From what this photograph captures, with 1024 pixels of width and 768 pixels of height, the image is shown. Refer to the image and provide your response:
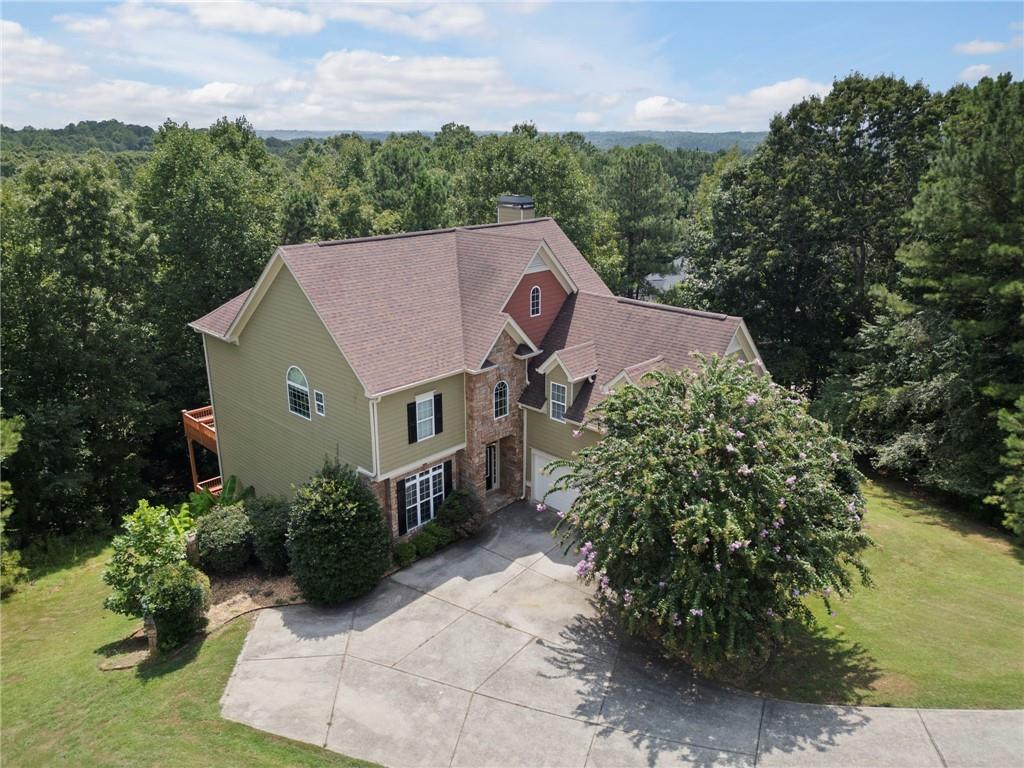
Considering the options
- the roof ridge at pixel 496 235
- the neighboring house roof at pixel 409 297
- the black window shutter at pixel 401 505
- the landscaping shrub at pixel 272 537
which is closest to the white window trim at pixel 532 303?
the neighboring house roof at pixel 409 297

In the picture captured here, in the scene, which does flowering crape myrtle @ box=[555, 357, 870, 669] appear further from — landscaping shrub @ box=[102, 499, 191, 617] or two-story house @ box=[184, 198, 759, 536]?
landscaping shrub @ box=[102, 499, 191, 617]

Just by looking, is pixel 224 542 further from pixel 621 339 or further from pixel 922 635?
pixel 922 635

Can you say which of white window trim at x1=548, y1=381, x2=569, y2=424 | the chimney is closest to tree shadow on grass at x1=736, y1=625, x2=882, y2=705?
white window trim at x1=548, y1=381, x2=569, y2=424

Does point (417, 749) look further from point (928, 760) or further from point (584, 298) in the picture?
point (584, 298)

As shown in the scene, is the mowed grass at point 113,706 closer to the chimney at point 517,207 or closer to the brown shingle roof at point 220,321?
the brown shingle roof at point 220,321

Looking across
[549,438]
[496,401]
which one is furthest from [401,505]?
[549,438]


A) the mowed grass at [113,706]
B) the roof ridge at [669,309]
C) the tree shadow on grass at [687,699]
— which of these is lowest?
the mowed grass at [113,706]
